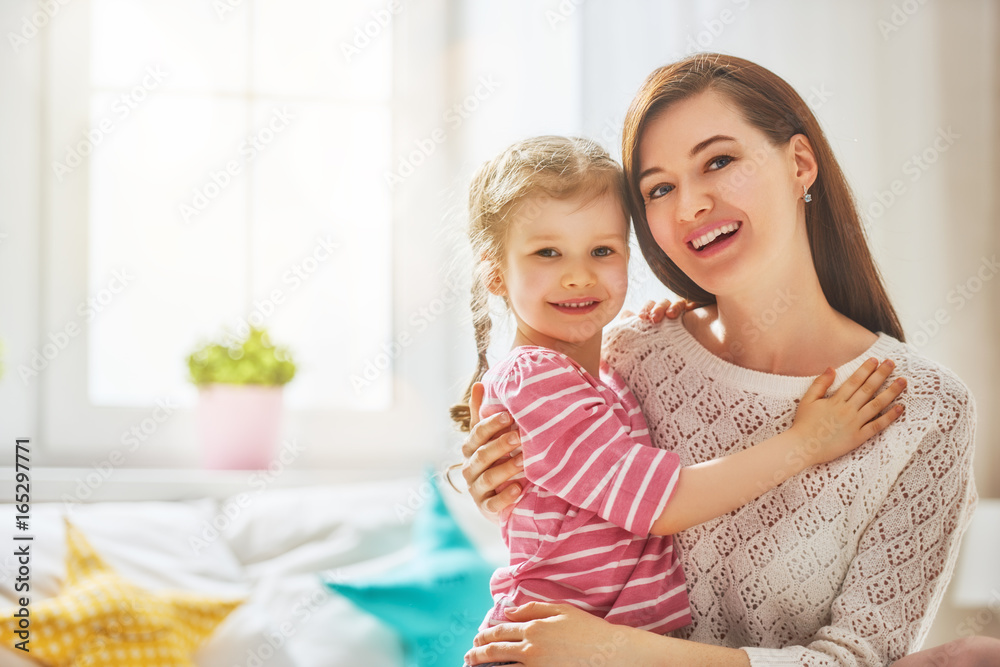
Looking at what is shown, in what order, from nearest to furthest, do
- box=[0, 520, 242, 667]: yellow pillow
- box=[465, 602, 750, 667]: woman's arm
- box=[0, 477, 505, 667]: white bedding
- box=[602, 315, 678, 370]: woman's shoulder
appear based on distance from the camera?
box=[465, 602, 750, 667]: woman's arm
box=[602, 315, 678, 370]: woman's shoulder
box=[0, 520, 242, 667]: yellow pillow
box=[0, 477, 505, 667]: white bedding

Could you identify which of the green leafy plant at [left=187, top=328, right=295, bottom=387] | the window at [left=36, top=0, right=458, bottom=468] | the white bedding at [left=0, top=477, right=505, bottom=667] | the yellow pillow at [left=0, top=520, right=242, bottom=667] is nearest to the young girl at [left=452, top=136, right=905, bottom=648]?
the white bedding at [left=0, top=477, right=505, bottom=667]

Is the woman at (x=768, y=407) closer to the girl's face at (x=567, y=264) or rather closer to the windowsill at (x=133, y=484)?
the girl's face at (x=567, y=264)

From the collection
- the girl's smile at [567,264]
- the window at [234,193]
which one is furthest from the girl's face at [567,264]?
the window at [234,193]

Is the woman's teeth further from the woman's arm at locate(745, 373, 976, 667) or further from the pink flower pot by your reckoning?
the pink flower pot

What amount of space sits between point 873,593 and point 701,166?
601 millimetres

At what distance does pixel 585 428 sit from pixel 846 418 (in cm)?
34

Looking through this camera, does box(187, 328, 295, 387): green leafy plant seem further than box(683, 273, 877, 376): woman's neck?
Yes

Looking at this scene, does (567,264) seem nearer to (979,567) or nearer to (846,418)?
(846,418)

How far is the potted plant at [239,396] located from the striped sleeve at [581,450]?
1237 mm

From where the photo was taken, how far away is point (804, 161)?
1190mm

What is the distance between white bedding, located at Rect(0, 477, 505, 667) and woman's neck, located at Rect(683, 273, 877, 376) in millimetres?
855

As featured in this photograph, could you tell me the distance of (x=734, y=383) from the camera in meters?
1.21

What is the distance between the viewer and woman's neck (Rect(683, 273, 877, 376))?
118cm

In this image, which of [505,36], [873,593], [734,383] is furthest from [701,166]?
[505,36]
